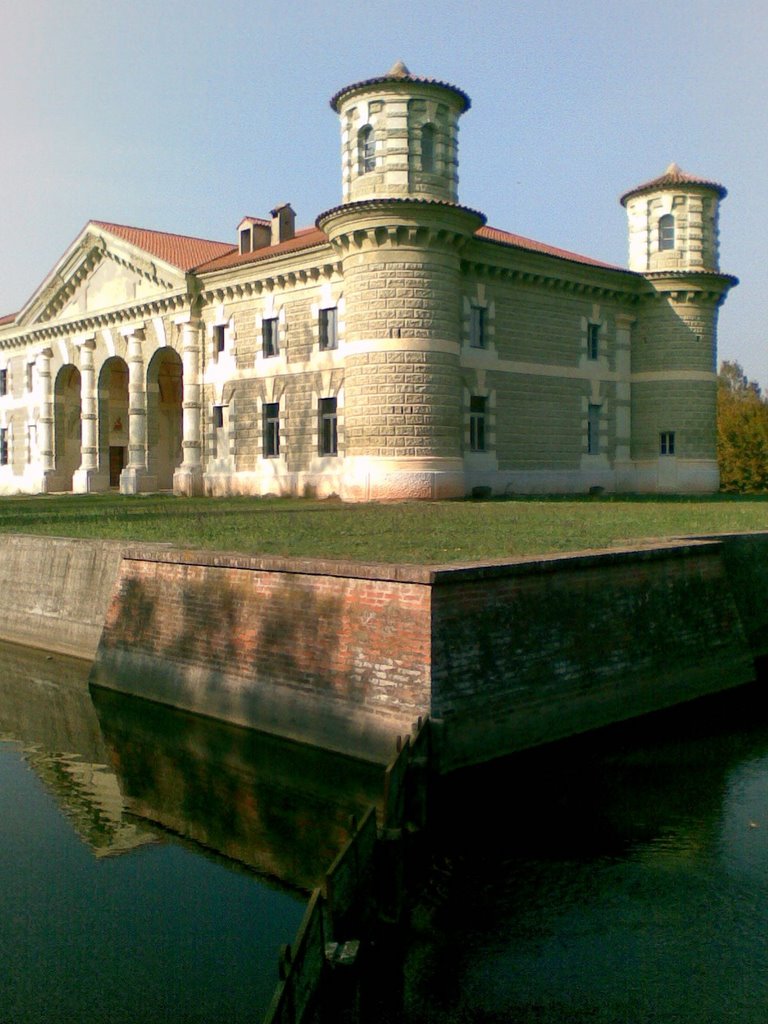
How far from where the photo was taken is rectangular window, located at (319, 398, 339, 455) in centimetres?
3048

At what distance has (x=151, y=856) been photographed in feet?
28.3

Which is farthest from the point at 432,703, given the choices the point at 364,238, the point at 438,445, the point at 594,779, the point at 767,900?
the point at 364,238

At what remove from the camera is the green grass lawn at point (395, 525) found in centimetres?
1345

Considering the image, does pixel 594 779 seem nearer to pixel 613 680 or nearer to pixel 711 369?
pixel 613 680

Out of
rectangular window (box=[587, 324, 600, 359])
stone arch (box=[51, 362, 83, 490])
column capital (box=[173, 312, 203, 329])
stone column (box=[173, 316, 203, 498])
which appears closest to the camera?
rectangular window (box=[587, 324, 600, 359])

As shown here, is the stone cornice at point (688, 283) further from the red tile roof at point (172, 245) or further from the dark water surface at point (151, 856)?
the dark water surface at point (151, 856)

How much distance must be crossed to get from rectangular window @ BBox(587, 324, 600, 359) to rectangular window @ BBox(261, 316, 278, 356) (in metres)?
10.9

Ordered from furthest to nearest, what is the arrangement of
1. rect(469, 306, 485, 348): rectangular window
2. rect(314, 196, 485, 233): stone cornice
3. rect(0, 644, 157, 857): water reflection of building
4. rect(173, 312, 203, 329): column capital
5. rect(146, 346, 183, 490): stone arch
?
rect(146, 346, 183, 490): stone arch
rect(173, 312, 203, 329): column capital
rect(469, 306, 485, 348): rectangular window
rect(314, 196, 485, 233): stone cornice
rect(0, 644, 157, 857): water reflection of building

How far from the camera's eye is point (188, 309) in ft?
114

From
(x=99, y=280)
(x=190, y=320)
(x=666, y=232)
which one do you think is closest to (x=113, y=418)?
(x=99, y=280)

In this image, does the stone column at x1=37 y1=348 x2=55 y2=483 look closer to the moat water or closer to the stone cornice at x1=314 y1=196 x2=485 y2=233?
the stone cornice at x1=314 y1=196 x2=485 y2=233

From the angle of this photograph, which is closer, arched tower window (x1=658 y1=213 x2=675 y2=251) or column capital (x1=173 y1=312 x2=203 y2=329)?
column capital (x1=173 y1=312 x2=203 y2=329)

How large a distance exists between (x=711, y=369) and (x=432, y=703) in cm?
2930

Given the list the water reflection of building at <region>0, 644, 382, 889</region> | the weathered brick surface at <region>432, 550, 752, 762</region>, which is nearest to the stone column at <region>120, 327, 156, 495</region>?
the water reflection of building at <region>0, 644, 382, 889</region>
